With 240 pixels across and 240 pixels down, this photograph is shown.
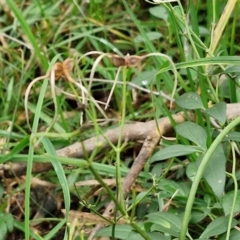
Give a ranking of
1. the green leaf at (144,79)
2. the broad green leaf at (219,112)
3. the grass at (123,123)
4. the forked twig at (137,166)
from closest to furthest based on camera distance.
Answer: the grass at (123,123)
the broad green leaf at (219,112)
the forked twig at (137,166)
the green leaf at (144,79)

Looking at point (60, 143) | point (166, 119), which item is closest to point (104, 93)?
point (60, 143)

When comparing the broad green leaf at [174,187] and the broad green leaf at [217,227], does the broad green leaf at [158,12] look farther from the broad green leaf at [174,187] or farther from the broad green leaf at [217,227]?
the broad green leaf at [217,227]

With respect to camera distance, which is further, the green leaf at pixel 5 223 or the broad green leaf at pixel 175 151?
the green leaf at pixel 5 223

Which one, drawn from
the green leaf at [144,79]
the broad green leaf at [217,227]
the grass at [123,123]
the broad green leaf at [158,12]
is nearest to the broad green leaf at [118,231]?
the grass at [123,123]

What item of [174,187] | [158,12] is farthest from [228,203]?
[158,12]

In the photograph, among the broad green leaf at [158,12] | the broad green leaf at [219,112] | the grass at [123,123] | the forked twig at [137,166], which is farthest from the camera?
the broad green leaf at [158,12]

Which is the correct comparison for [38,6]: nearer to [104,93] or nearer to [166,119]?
[104,93]
